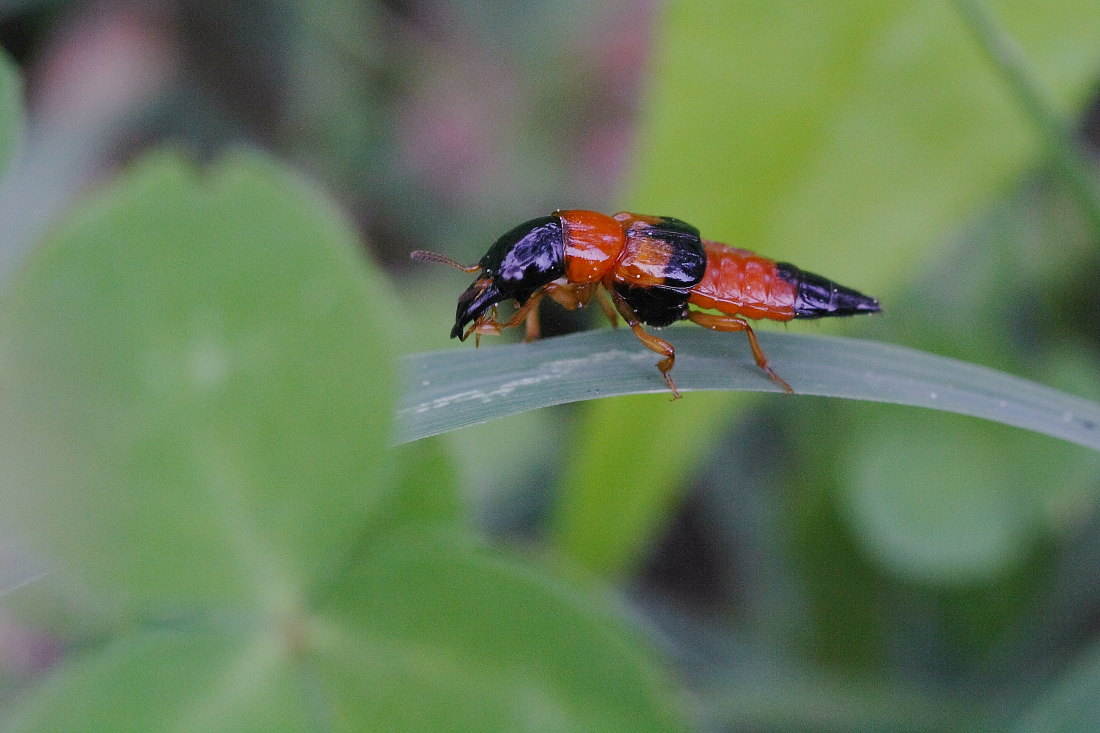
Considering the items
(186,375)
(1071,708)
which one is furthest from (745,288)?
(186,375)

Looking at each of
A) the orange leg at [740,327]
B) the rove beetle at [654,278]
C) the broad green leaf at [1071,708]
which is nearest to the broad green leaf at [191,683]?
the orange leg at [740,327]

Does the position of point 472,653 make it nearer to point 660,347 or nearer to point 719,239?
point 660,347

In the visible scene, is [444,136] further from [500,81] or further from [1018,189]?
[1018,189]

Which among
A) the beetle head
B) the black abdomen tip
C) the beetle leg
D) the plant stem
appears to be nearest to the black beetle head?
the beetle head

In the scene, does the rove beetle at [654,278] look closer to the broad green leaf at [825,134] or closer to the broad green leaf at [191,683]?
the broad green leaf at [825,134]

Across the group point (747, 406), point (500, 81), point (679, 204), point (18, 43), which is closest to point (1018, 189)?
point (747, 406)
